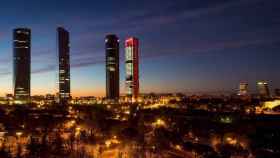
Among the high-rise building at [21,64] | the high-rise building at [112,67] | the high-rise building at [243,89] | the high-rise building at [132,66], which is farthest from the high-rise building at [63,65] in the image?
the high-rise building at [243,89]

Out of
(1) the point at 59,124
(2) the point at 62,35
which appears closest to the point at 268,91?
(2) the point at 62,35

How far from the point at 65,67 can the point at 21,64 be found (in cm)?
949

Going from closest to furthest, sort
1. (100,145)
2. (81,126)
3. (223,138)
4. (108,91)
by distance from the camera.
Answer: (100,145)
(223,138)
(81,126)
(108,91)

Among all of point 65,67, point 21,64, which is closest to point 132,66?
point 65,67

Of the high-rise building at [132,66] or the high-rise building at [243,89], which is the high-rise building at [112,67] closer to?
the high-rise building at [132,66]

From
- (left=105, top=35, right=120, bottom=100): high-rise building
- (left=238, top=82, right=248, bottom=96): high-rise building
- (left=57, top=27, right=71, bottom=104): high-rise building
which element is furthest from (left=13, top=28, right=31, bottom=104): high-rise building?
(left=238, top=82, right=248, bottom=96): high-rise building

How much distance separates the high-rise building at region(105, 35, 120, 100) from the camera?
257 ft

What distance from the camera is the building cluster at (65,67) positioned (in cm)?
7253

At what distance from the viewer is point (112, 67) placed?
3123 inches

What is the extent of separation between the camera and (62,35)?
79.4 metres

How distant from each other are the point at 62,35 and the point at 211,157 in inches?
2689

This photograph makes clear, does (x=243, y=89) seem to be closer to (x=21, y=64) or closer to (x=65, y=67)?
(x=65, y=67)

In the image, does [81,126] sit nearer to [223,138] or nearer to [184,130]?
[184,130]

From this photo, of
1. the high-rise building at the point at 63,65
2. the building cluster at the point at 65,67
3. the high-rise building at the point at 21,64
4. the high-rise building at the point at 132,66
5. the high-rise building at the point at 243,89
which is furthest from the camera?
the high-rise building at the point at 243,89
